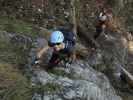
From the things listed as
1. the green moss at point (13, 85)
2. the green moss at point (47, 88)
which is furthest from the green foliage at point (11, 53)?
the green moss at point (47, 88)

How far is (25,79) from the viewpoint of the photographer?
7.62 m

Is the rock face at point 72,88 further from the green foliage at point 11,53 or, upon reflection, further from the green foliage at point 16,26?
the green foliage at point 16,26

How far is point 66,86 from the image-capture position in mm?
7664

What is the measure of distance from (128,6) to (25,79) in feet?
27.4

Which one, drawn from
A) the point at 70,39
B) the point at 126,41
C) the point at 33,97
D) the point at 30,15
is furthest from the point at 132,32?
the point at 33,97

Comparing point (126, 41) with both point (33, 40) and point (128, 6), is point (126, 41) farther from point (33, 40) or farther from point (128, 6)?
point (33, 40)

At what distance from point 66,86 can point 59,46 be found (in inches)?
32.4

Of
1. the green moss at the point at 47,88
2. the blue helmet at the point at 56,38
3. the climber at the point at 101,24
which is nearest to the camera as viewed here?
the green moss at the point at 47,88

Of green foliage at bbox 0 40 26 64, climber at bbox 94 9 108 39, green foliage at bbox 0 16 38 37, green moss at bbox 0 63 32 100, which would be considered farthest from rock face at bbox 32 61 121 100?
climber at bbox 94 9 108 39

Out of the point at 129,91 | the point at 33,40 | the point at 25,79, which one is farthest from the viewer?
Answer: the point at 129,91

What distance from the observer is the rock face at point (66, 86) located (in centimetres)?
732

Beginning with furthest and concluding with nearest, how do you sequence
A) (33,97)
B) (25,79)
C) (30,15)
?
(30,15), (25,79), (33,97)

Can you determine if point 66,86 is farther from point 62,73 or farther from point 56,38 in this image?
point 56,38

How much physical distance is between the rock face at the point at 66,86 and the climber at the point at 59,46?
31 cm
